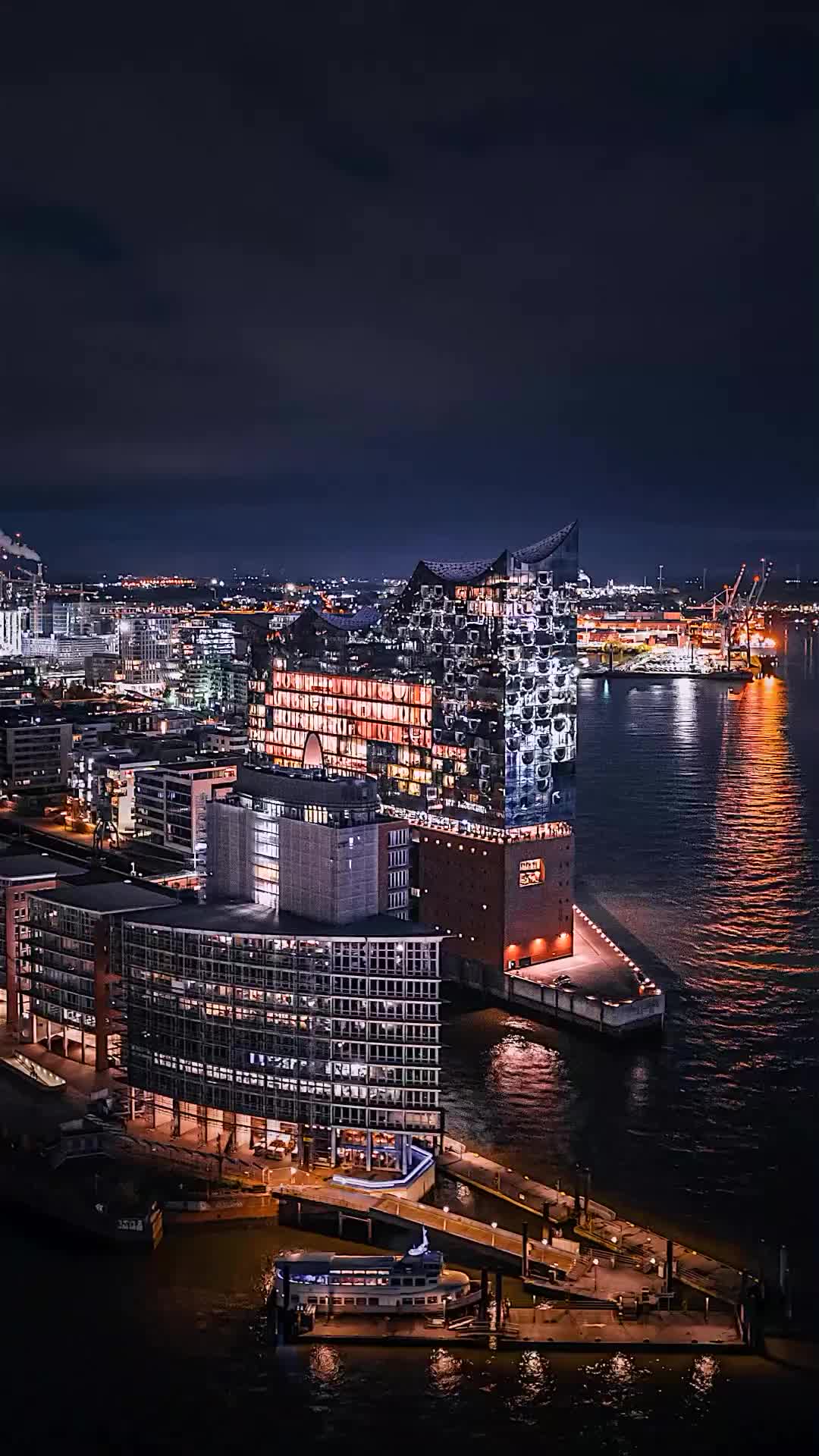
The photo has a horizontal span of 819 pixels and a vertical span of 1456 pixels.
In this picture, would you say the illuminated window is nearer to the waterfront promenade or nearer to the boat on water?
the boat on water

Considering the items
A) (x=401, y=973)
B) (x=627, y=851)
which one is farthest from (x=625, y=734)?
(x=401, y=973)

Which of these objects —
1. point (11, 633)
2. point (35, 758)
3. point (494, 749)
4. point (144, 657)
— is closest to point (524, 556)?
point (494, 749)

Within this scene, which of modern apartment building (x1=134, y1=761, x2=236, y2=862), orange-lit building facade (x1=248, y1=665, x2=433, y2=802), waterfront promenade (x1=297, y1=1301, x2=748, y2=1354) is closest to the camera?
waterfront promenade (x1=297, y1=1301, x2=748, y2=1354)

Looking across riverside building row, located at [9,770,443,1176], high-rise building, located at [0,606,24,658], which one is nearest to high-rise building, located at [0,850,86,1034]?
riverside building row, located at [9,770,443,1176]

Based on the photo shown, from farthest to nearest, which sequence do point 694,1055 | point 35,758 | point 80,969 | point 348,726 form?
point 35,758 < point 348,726 < point 694,1055 < point 80,969

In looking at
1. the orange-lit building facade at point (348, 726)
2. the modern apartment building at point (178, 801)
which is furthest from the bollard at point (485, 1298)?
the modern apartment building at point (178, 801)

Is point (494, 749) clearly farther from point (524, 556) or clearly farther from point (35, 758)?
A: point (35, 758)

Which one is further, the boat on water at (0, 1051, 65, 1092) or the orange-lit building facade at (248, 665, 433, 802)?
the orange-lit building facade at (248, 665, 433, 802)

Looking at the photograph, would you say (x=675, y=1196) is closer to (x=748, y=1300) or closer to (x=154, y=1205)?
(x=748, y=1300)
